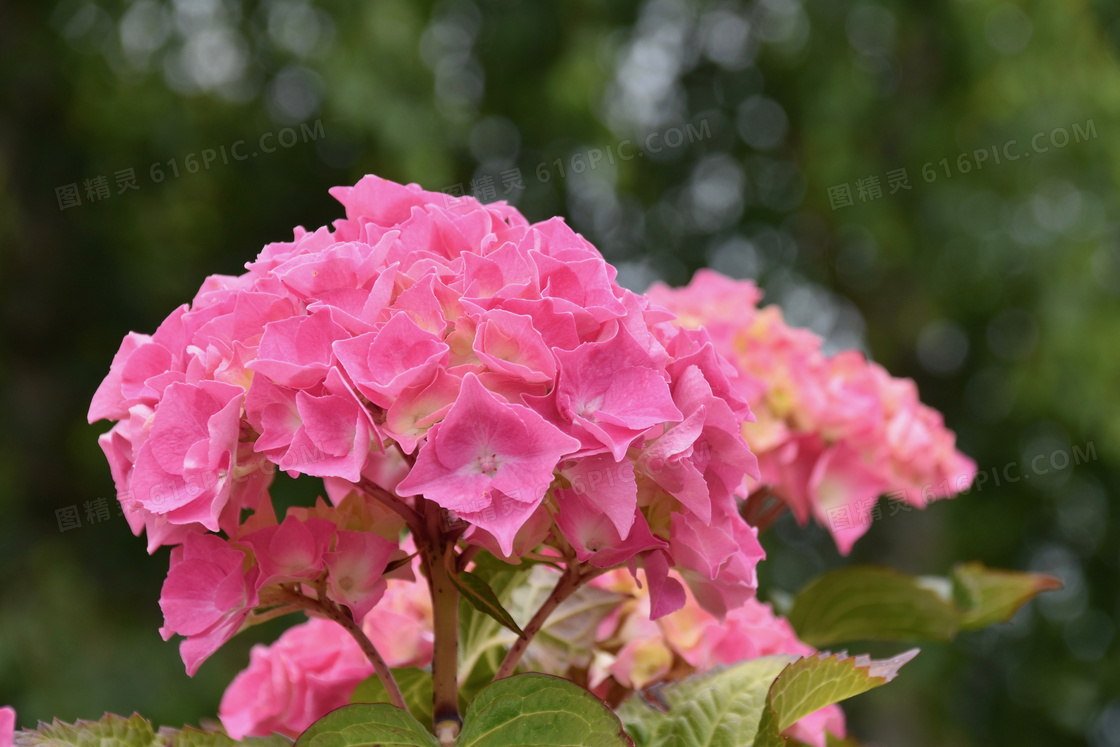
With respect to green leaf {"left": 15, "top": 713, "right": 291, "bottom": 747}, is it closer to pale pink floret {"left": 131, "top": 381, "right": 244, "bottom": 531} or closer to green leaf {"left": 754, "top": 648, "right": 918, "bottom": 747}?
pale pink floret {"left": 131, "top": 381, "right": 244, "bottom": 531}

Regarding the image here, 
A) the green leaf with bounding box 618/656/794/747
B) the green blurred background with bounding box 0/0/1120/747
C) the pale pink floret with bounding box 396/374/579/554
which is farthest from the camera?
the green blurred background with bounding box 0/0/1120/747

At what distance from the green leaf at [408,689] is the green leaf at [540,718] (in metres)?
0.11

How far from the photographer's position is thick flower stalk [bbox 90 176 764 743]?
1.16ft

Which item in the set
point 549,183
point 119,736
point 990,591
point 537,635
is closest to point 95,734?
point 119,736

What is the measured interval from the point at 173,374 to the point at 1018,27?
3258 millimetres

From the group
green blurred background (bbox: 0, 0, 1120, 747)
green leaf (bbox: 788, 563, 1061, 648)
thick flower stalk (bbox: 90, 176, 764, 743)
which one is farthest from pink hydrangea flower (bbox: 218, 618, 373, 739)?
green blurred background (bbox: 0, 0, 1120, 747)

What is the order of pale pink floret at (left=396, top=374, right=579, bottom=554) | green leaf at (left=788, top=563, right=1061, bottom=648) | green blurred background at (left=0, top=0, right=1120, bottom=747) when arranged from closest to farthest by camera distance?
pale pink floret at (left=396, top=374, right=579, bottom=554), green leaf at (left=788, top=563, right=1061, bottom=648), green blurred background at (left=0, top=0, right=1120, bottom=747)

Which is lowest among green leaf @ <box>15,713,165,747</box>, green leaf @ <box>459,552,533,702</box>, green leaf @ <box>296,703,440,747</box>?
green leaf @ <box>459,552,533,702</box>

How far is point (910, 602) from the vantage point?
718mm

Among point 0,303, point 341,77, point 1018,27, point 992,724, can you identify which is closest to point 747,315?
point 341,77

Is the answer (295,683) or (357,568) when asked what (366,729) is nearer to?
(357,568)

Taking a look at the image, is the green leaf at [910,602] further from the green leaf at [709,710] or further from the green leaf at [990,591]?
the green leaf at [709,710]

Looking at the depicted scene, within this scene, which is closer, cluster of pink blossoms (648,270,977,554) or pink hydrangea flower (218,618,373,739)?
pink hydrangea flower (218,618,373,739)

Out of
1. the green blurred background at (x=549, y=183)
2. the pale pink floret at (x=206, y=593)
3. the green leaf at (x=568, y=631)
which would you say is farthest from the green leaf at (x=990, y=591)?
the green blurred background at (x=549, y=183)
